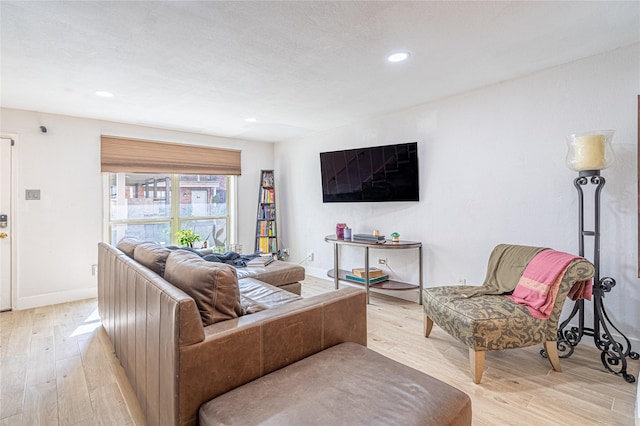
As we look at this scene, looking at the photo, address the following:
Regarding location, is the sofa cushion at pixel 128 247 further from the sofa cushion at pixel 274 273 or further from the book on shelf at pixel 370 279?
the book on shelf at pixel 370 279

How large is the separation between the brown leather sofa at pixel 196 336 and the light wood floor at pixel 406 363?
0.23 meters

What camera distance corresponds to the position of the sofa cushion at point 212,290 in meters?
1.43

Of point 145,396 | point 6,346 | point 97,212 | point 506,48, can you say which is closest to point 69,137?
point 97,212

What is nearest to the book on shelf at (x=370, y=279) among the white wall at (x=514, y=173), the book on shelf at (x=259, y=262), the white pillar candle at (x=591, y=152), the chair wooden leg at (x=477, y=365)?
the white wall at (x=514, y=173)

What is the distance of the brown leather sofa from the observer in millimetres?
1198

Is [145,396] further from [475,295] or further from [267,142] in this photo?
[267,142]

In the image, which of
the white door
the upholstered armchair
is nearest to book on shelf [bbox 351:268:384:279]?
the upholstered armchair

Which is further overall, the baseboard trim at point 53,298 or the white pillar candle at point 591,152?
the baseboard trim at point 53,298

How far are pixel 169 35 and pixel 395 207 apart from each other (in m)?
2.87

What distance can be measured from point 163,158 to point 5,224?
180 cm

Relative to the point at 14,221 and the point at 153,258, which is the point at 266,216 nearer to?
the point at 14,221

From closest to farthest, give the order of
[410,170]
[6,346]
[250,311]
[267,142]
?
[250,311] < [6,346] < [410,170] < [267,142]

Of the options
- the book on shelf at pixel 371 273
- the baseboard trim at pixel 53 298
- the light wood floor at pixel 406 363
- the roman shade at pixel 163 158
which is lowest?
the light wood floor at pixel 406 363

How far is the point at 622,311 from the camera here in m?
2.34
